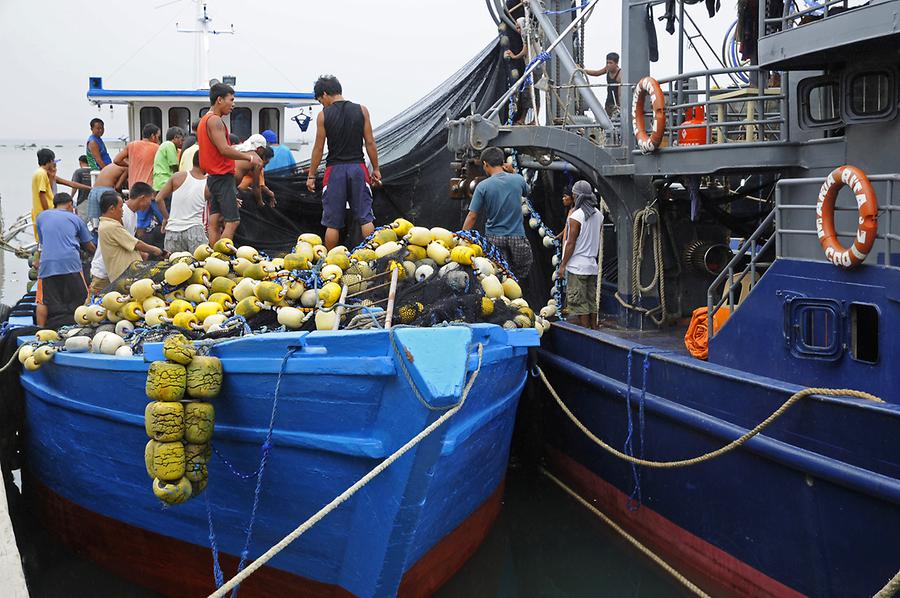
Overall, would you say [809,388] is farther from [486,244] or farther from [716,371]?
[486,244]

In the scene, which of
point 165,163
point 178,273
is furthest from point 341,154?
point 165,163

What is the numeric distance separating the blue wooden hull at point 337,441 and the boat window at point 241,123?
22.5 ft

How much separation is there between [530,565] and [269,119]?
779cm

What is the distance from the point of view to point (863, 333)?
18.9 ft

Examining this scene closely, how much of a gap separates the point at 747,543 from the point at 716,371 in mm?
1129

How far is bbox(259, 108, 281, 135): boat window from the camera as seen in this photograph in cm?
1329

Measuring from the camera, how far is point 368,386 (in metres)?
5.21

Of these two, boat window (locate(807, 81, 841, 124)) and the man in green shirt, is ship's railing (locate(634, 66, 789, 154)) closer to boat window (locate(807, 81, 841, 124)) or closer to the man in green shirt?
boat window (locate(807, 81, 841, 124))

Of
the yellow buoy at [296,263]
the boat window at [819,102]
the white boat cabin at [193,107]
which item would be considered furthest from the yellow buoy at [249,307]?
A: the white boat cabin at [193,107]

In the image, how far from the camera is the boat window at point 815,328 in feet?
19.0

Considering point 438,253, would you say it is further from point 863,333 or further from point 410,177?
point 410,177

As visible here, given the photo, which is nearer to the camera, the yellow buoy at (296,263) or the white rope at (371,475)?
the white rope at (371,475)

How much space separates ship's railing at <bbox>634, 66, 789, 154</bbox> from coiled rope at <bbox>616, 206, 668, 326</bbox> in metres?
0.62

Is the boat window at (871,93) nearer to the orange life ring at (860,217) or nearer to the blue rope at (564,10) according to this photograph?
the orange life ring at (860,217)
